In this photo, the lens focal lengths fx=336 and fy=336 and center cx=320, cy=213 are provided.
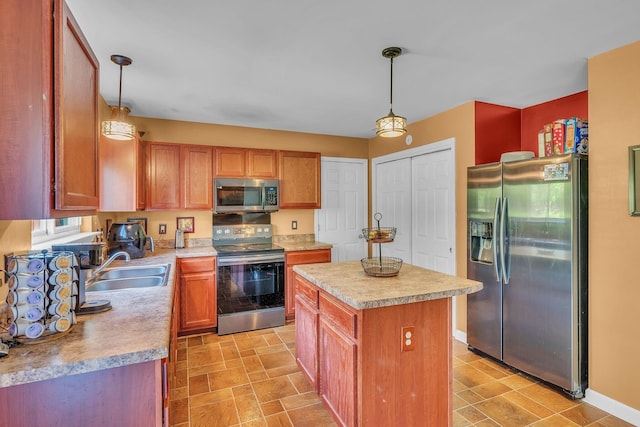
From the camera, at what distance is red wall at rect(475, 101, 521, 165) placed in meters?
3.30

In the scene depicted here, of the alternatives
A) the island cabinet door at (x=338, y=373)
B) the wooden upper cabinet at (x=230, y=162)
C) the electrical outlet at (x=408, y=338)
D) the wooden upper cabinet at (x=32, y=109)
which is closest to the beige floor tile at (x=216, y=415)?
the island cabinet door at (x=338, y=373)

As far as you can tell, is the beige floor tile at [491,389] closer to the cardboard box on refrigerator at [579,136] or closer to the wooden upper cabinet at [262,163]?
the cardboard box on refrigerator at [579,136]

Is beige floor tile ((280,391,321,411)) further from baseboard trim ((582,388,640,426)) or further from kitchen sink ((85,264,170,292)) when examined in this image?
baseboard trim ((582,388,640,426))

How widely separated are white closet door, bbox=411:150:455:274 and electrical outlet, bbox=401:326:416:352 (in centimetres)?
189

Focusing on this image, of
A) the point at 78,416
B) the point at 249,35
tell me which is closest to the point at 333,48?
the point at 249,35

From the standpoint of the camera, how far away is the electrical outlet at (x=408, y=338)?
1.84 metres

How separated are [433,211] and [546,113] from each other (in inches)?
56.8

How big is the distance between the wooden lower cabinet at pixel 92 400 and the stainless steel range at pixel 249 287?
7.86ft

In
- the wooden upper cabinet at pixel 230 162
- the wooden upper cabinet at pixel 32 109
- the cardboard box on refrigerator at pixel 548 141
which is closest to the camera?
the wooden upper cabinet at pixel 32 109

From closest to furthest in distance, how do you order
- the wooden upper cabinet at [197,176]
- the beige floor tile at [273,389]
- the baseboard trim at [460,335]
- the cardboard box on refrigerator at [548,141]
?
the beige floor tile at [273,389] < the cardboard box on refrigerator at [548,141] < the baseboard trim at [460,335] < the wooden upper cabinet at [197,176]

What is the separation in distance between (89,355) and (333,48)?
6.97 feet

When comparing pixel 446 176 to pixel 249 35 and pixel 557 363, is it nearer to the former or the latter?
A: pixel 557 363

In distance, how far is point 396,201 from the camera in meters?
4.52

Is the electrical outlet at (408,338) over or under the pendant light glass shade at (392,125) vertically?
under
